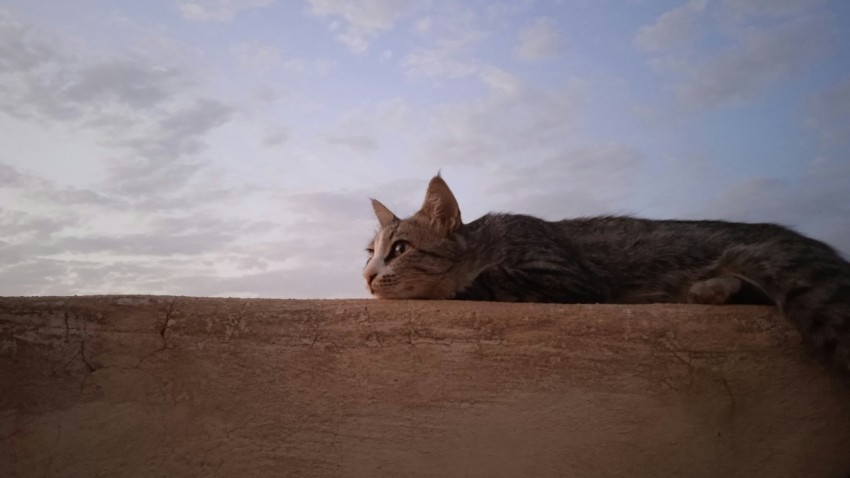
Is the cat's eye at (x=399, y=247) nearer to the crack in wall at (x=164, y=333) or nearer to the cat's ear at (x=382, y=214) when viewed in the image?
the cat's ear at (x=382, y=214)

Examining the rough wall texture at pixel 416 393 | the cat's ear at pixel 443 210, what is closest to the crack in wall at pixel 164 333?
the rough wall texture at pixel 416 393

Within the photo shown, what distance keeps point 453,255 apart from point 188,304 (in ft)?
4.91

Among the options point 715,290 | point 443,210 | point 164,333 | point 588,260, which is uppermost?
point 443,210

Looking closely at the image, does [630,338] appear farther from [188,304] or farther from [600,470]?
[188,304]

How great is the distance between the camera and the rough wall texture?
8.33 feet

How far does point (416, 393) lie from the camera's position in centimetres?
264

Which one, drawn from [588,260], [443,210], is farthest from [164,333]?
[588,260]

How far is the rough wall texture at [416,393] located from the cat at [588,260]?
14.9 inches

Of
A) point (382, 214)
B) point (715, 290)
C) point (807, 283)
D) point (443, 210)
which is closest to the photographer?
point (807, 283)

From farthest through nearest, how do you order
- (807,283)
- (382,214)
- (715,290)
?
(382,214) → (715,290) → (807,283)

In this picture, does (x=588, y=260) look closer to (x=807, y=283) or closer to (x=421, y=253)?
(x=421, y=253)

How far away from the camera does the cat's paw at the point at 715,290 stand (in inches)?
119

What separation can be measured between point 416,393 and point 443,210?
1.45 m

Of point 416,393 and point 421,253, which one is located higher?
point 421,253
